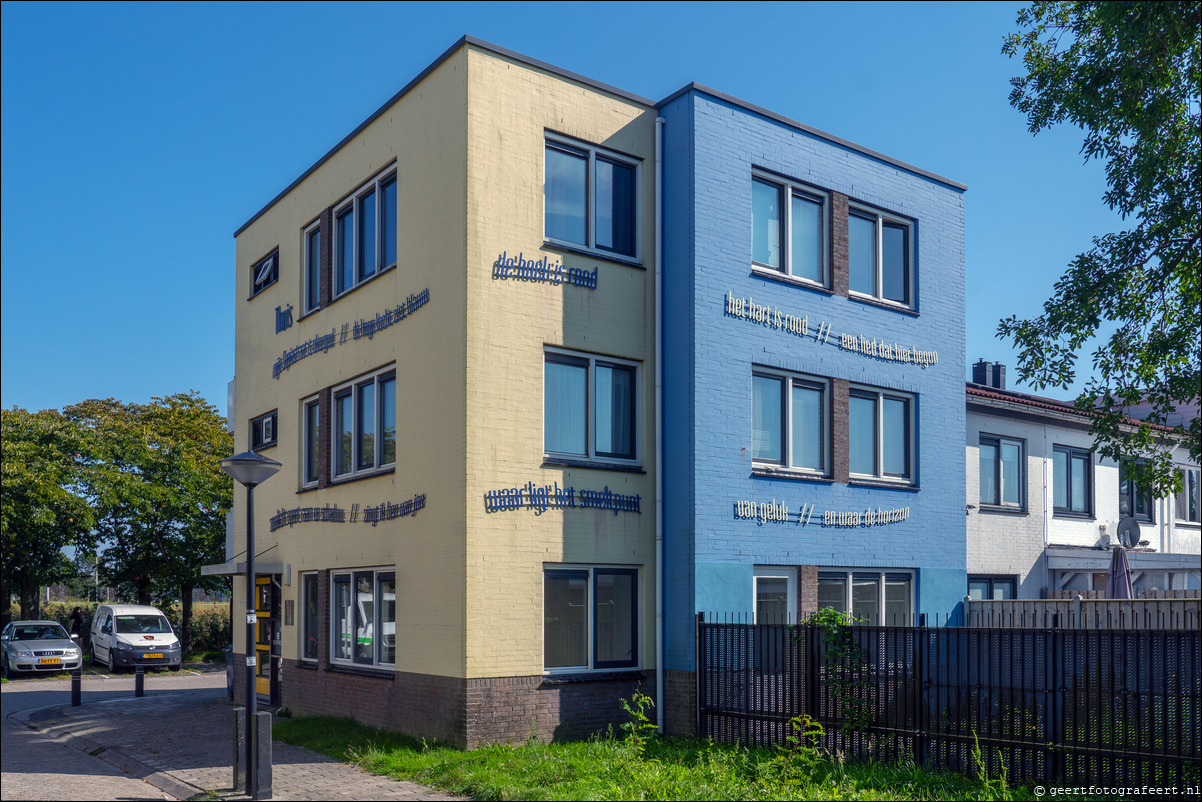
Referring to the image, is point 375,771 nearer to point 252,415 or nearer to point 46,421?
point 252,415

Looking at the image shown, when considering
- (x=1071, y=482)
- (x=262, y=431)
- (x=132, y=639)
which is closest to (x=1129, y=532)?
(x=1071, y=482)

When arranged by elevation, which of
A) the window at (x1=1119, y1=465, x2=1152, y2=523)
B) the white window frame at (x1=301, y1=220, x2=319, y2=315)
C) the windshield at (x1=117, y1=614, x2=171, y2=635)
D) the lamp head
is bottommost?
the windshield at (x1=117, y1=614, x2=171, y2=635)

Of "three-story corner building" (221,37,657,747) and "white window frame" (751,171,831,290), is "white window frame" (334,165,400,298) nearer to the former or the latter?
"three-story corner building" (221,37,657,747)

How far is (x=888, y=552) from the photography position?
17.3m

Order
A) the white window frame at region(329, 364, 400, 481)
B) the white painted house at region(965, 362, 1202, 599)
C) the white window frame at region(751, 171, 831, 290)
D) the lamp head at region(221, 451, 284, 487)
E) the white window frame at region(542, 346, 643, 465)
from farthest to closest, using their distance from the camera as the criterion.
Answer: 1. the white painted house at region(965, 362, 1202, 599)
2. the white window frame at region(751, 171, 831, 290)
3. the white window frame at region(329, 364, 400, 481)
4. the white window frame at region(542, 346, 643, 465)
5. the lamp head at region(221, 451, 284, 487)

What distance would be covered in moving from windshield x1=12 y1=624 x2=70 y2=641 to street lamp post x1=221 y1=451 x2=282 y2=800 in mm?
21349

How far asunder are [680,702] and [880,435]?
5.63 m

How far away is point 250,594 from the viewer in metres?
11.7

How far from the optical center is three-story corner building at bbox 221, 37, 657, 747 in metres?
14.0

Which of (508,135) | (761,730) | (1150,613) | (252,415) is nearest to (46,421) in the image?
(252,415)

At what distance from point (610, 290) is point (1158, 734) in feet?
28.0

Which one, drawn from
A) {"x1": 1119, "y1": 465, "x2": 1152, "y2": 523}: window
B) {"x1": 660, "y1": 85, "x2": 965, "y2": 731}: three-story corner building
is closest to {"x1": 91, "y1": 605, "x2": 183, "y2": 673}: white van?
{"x1": 660, "y1": 85, "x2": 965, "y2": 731}: three-story corner building

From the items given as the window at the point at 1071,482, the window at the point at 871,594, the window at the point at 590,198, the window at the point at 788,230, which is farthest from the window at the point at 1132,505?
the window at the point at 590,198

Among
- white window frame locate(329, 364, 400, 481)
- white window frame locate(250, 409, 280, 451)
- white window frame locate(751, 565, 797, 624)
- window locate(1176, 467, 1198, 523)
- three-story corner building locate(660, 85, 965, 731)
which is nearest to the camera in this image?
three-story corner building locate(660, 85, 965, 731)
